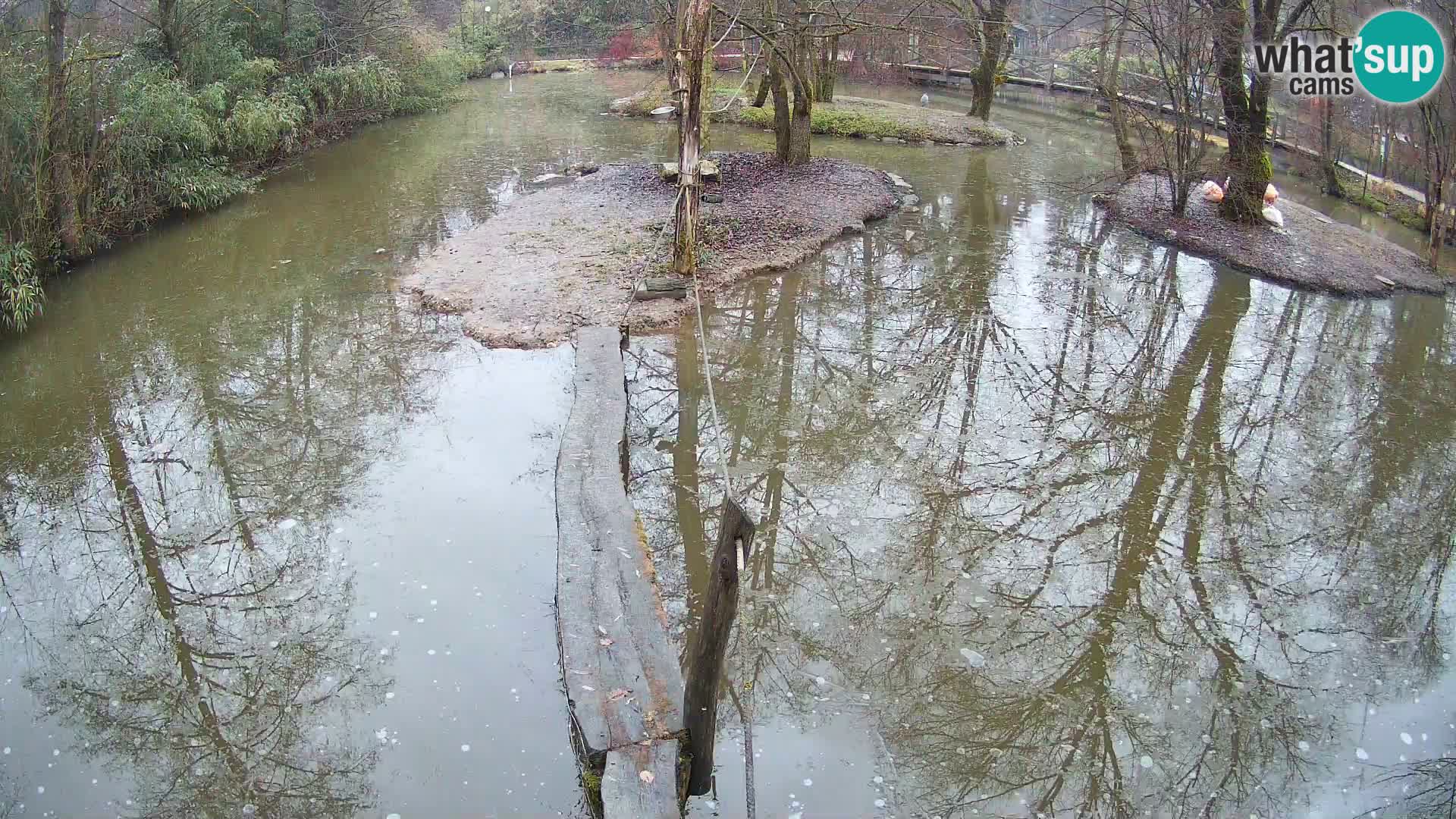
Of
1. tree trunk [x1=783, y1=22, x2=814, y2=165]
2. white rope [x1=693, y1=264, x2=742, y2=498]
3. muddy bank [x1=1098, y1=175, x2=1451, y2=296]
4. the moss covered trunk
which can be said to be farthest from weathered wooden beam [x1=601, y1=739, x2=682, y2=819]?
tree trunk [x1=783, y1=22, x2=814, y2=165]

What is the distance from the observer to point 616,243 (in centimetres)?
1094

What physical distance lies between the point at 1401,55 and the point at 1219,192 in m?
2.45

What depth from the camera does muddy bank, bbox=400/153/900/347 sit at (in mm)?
9125

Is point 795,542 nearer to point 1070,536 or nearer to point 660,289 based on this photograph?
point 1070,536

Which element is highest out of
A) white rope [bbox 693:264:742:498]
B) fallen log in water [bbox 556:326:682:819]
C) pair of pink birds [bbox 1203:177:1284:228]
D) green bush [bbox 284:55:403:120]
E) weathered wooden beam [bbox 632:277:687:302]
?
green bush [bbox 284:55:403:120]

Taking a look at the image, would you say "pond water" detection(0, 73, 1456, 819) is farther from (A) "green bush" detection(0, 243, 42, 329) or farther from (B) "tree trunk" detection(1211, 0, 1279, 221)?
(B) "tree trunk" detection(1211, 0, 1279, 221)

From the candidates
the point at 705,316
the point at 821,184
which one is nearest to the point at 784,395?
the point at 705,316

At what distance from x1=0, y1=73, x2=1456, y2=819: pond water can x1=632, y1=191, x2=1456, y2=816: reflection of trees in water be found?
0.10 ft

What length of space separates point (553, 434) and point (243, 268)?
5.89 m

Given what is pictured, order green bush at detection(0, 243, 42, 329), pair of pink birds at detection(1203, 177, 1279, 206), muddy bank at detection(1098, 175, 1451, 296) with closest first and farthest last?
1. green bush at detection(0, 243, 42, 329)
2. muddy bank at detection(1098, 175, 1451, 296)
3. pair of pink birds at detection(1203, 177, 1279, 206)

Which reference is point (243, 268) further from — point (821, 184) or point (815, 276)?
point (821, 184)

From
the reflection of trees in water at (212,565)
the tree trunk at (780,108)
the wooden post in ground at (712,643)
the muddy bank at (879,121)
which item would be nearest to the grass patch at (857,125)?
the muddy bank at (879,121)

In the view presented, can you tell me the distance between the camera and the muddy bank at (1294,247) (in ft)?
35.3

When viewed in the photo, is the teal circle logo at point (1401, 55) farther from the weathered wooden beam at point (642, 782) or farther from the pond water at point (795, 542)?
the weathered wooden beam at point (642, 782)
